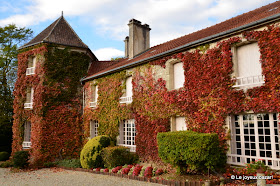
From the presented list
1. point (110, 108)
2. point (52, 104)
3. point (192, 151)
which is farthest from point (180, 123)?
point (52, 104)

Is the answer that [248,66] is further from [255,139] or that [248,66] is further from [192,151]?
[192,151]

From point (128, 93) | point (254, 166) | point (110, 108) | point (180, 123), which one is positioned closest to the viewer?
point (254, 166)

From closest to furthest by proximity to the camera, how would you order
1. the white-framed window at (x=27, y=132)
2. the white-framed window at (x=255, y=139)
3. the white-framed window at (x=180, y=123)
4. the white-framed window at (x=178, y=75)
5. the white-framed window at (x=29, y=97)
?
the white-framed window at (x=255, y=139)
the white-framed window at (x=180, y=123)
the white-framed window at (x=178, y=75)
the white-framed window at (x=29, y=97)
the white-framed window at (x=27, y=132)

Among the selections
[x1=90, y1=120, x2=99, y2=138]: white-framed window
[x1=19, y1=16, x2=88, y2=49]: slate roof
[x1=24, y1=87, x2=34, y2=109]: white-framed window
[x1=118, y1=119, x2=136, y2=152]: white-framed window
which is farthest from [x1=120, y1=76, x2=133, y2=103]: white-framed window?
[x1=24, y1=87, x2=34, y2=109]: white-framed window

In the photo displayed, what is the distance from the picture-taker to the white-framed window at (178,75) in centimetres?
998

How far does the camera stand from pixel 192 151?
7094mm

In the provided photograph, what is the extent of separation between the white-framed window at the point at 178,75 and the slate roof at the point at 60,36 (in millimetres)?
8182

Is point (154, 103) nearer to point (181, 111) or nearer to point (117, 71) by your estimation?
point (181, 111)

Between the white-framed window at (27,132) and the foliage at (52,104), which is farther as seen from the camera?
the white-framed window at (27,132)

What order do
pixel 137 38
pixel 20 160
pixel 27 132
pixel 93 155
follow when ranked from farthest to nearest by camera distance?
1. pixel 27 132
2. pixel 137 38
3. pixel 20 160
4. pixel 93 155

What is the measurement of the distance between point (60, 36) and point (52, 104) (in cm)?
506

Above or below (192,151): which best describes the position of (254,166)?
below

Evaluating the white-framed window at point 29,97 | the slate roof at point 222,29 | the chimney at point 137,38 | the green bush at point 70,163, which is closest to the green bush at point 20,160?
the green bush at point 70,163

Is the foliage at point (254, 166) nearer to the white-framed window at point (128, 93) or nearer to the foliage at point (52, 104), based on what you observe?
the white-framed window at point (128, 93)
